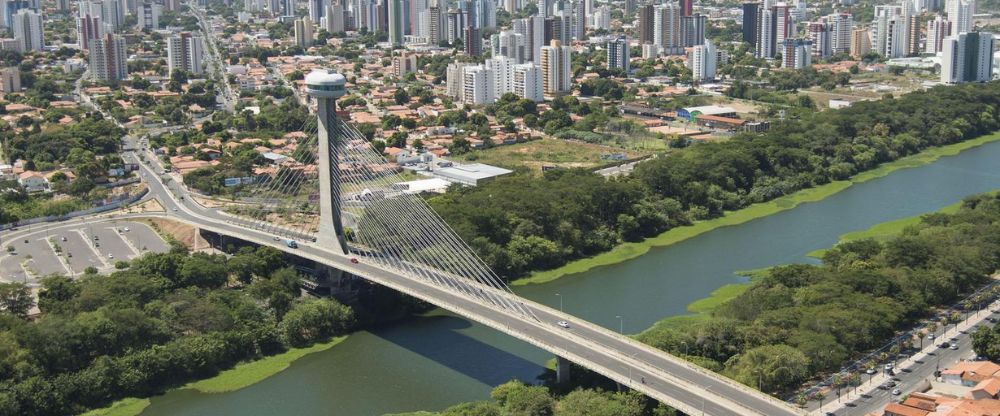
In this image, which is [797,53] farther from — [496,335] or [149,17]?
[149,17]

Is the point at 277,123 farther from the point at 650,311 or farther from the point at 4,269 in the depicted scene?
the point at 650,311

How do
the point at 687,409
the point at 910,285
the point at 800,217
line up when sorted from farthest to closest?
the point at 800,217 < the point at 910,285 < the point at 687,409

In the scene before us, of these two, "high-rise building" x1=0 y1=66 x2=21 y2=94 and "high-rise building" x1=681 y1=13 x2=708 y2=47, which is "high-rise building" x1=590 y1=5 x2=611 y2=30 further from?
"high-rise building" x1=0 y1=66 x2=21 y2=94

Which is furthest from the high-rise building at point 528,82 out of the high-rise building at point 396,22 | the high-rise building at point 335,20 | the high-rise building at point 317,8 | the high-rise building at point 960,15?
the high-rise building at point 317,8

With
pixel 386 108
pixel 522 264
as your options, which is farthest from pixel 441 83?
pixel 522 264

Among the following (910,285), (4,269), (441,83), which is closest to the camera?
(910,285)

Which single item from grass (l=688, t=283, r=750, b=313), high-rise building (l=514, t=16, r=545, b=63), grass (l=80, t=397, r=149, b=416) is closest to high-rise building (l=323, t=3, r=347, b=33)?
high-rise building (l=514, t=16, r=545, b=63)
